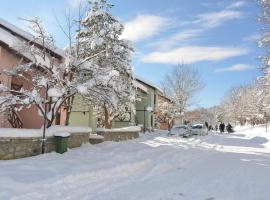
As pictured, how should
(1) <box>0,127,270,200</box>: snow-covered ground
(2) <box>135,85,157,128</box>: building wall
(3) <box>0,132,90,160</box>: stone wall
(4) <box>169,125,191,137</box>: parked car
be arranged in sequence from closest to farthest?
(1) <box>0,127,270,200</box>: snow-covered ground → (3) <box>0,132,90,160</box>: stone wall → (4) <box>169,125,191,137</box>: parked car → (2) <box>135,85,157,128</box>: building wall

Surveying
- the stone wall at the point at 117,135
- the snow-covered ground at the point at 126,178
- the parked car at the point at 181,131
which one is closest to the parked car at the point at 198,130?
the parked car at the point at 181,131

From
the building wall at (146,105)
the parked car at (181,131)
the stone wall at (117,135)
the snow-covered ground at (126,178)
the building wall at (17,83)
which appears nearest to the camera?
the snow-covered ground at (126,178)

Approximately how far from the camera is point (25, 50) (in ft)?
51.7

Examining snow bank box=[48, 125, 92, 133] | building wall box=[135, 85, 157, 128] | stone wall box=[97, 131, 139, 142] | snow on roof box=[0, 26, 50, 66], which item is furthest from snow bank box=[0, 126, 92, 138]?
building wall box=[135, 85, 157, 128]

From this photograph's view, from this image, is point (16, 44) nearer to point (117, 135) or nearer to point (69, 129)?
point (69, 129)

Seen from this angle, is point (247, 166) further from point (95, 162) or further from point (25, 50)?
point (25, 50)

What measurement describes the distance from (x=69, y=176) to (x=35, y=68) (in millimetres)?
8091

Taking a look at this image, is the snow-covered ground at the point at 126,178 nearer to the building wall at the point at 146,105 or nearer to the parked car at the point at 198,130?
the parked car at the point at 198,130

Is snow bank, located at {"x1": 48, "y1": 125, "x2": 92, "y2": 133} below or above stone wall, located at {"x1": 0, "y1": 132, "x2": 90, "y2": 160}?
above

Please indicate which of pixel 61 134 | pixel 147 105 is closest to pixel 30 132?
pixel 61 134

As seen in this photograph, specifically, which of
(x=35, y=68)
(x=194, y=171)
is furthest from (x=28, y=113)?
(x=194, y=171)

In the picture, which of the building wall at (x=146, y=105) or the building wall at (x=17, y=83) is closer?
the building wall at (x=17, y=83)

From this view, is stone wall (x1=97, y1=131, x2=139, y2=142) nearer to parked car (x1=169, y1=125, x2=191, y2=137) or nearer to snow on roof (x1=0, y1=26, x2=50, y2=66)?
snow on roof (x1=0, y1=26, x2=50, y2=66)

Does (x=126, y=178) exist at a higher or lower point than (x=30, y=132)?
lower
